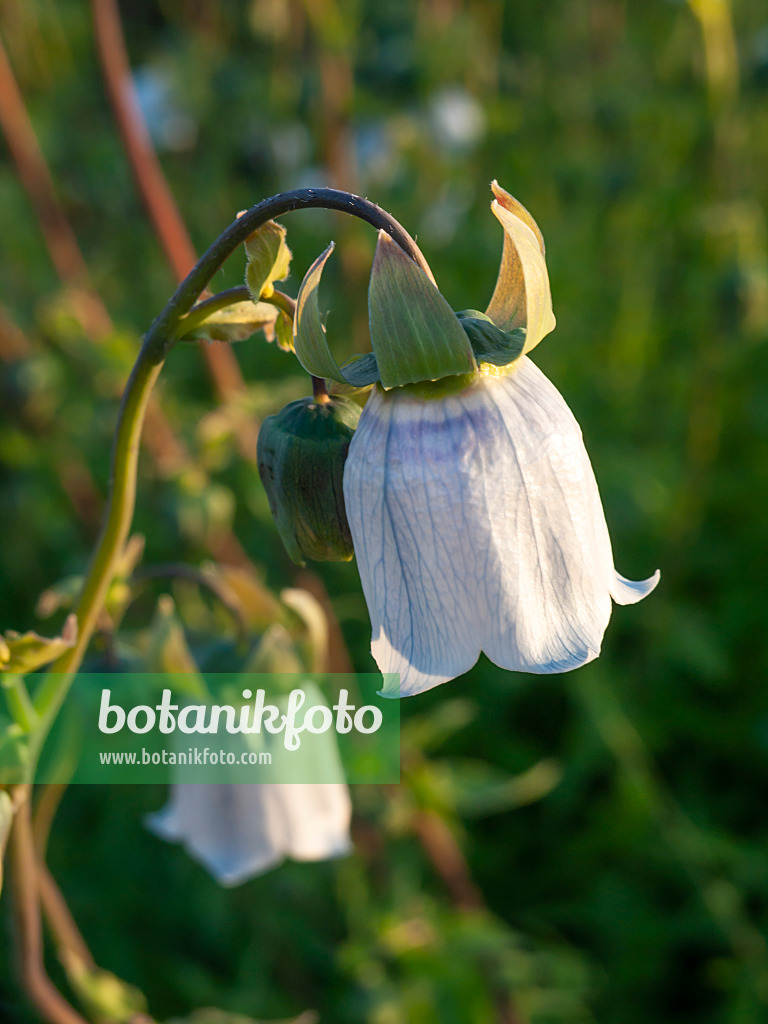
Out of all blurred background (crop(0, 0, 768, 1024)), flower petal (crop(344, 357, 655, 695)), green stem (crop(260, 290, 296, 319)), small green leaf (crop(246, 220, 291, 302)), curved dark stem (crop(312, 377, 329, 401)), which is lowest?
blurred background (crop(0, 0, 768, 1024))

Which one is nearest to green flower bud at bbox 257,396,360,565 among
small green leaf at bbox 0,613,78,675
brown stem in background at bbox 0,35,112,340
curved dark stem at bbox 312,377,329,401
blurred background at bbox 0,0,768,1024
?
curved dark stem at bbox 312,377,329,401

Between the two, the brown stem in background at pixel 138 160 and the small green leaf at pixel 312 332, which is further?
the brown stem in background at pixel 138 160

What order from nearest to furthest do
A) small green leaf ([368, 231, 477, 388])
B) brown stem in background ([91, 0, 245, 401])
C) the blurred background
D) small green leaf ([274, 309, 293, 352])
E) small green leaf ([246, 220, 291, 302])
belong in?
small green leaf ([368, 231, 477, 388]) < small green leaf ([246, 220, 291, 302]) < small green leaf ([274, 309, 293, 352]) < brown stem in background ([91, 0, 245, 401]) < the blurred background

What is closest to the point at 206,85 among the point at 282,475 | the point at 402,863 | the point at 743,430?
the point at 743,430

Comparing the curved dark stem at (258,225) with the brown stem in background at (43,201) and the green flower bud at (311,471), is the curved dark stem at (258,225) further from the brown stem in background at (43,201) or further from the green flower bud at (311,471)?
the brown stem in background at (43,201)

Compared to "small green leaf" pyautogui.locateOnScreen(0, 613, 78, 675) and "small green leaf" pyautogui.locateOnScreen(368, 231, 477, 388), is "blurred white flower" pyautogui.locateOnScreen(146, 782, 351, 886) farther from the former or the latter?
"small green leaf" pyautogui.locateOnScreen(368, 231, 477, 388)

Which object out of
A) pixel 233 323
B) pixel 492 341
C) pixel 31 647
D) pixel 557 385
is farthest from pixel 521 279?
pixel 557 385
